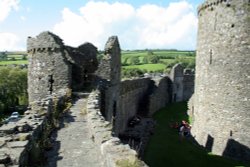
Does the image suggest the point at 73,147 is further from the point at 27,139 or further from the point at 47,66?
the point at 47,66

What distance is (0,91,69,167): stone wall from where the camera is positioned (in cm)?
735

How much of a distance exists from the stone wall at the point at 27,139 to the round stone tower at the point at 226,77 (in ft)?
33.4

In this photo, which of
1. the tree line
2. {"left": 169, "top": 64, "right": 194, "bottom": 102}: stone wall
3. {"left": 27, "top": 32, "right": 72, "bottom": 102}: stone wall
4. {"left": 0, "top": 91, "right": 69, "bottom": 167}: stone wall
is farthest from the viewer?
the tree line

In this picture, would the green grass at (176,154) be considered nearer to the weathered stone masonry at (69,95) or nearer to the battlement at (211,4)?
the weathered stone masonry at (69,95)

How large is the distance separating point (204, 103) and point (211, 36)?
3.79 meters

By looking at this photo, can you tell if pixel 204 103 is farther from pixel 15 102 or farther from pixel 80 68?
pixel 15 102

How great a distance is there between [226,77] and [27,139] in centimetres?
1355

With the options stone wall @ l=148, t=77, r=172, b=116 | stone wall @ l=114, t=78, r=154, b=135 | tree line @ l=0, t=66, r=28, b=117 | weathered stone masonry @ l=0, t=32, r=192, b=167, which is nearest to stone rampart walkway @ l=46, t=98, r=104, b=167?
weathered stone masonry @ l=0, t=32, r=192, b=167

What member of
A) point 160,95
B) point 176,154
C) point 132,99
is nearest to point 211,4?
point 176,154

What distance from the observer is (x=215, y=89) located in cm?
2062

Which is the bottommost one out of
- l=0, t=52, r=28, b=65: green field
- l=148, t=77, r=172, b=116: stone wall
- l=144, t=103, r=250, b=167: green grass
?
l=144, t=103, r=250, b=167: green grass

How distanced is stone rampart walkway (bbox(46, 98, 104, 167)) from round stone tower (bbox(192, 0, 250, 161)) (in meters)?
9.00

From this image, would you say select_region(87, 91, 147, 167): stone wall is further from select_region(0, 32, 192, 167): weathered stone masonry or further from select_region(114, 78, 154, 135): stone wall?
select_region(114, 78, 154, 135): stone wall

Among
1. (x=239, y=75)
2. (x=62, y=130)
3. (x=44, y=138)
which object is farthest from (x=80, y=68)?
(x=44, y=138)
